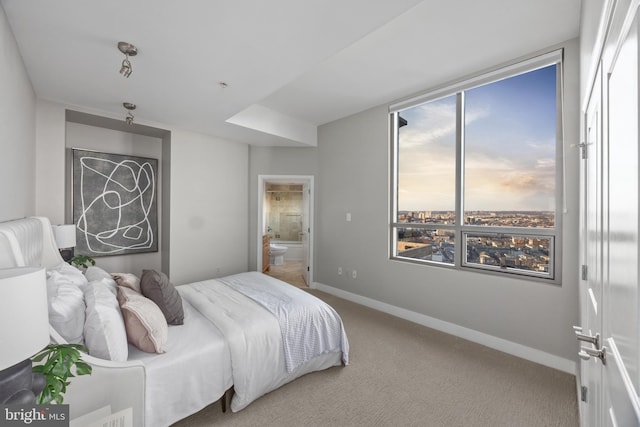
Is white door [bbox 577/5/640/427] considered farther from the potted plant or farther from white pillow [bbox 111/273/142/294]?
white pillow [bbox 111/273/142/294]

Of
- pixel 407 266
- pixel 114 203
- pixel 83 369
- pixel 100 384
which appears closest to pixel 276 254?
pixel 114 203

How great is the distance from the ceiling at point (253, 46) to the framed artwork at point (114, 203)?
0.66 meters

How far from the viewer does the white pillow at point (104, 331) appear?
1479mm

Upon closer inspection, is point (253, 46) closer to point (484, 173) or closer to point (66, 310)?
point (66, 310)

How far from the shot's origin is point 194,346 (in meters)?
1.75

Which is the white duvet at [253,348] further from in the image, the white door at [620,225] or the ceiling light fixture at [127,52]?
the ceiling light fixture at [127,52]

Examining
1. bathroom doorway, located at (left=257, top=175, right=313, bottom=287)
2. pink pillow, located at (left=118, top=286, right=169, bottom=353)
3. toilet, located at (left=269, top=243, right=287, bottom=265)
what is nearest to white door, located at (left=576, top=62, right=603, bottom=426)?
pink pillow, located at (left=118, top=286, right=169, bottom=353)

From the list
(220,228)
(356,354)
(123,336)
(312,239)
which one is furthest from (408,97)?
(123,336)

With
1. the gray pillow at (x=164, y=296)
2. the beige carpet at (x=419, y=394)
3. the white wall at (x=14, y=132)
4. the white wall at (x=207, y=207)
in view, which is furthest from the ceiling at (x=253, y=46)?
the beige carpet at (x=419, y=394)

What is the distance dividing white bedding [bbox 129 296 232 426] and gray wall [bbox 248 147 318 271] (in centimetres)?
282

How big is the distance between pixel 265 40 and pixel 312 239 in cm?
336

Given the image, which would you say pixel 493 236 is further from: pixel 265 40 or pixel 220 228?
pixel 220 228

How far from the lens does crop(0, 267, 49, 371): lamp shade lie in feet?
2.34

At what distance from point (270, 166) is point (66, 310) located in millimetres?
3615
